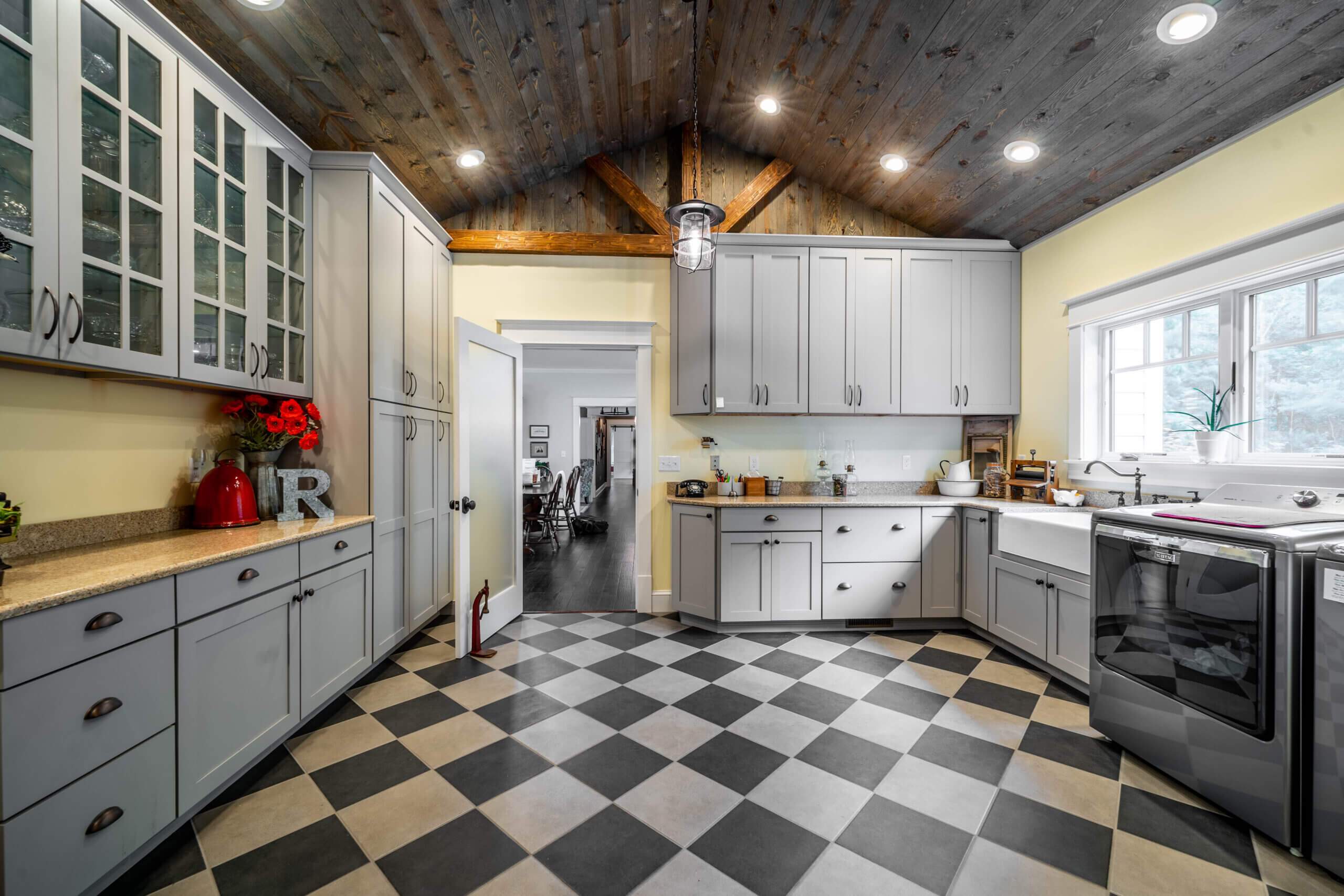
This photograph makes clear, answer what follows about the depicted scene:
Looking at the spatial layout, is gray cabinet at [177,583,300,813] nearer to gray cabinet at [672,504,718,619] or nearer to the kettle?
the kettle

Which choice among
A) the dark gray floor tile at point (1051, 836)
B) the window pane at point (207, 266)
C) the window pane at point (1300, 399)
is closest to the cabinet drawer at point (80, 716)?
the window pane at point (207, 266)

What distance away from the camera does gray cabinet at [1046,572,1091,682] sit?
2584 millimetres

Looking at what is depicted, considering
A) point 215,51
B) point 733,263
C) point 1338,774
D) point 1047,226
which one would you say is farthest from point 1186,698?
point 215,51

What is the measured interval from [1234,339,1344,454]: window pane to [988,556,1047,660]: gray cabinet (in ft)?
3.64

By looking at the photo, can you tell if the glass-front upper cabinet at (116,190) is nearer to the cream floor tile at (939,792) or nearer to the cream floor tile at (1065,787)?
the cream floor tile at (939,792)

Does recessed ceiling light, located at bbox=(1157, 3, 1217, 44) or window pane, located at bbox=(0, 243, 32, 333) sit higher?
recessed ceiling light, located at bbox=(1157, 3, 1217, 44)

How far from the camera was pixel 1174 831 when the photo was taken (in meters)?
1.74

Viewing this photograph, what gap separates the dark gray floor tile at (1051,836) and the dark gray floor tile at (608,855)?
103 cm

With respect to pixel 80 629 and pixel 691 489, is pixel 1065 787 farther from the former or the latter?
pixel 80 629

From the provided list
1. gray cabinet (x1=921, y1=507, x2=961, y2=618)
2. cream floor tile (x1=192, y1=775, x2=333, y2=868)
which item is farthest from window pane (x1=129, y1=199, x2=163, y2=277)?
gray cabinet (x1=921, y1=507, x2=961, y2=618)

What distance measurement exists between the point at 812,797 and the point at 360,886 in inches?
54.8

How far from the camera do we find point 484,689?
8.96 ft

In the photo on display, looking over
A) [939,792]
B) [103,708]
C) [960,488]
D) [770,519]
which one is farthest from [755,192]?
[103,708]

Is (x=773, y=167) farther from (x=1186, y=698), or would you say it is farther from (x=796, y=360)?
(x=1186, y=698)
